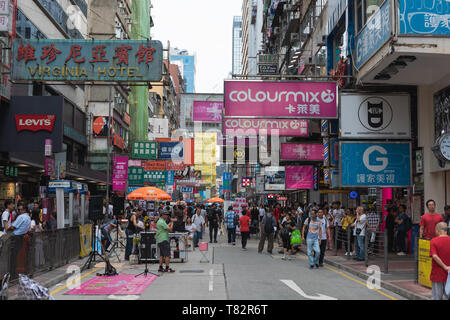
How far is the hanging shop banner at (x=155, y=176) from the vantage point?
4559cm

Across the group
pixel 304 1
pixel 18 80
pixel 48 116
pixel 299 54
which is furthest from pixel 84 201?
pixel 304 1

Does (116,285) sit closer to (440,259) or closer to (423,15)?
(440,259)

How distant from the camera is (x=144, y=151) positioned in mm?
42344

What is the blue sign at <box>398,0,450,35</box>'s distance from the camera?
1334 centimetres

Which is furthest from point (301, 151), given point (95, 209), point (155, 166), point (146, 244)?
point (155, 166)

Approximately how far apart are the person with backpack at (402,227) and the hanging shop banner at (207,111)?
16.2m

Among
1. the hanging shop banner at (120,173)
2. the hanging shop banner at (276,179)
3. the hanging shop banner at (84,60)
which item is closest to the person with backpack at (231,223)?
the hanging shop banner at (84,60)

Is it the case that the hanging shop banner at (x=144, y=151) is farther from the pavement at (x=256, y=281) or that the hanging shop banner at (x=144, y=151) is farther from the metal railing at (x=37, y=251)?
the metal railing at (x=37, y=251)

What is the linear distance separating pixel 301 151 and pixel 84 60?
13.7 meters

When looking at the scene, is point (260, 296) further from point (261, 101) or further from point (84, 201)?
point (84, 201)

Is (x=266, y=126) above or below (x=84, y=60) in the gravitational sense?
below

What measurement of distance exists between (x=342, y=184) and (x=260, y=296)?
8101mm

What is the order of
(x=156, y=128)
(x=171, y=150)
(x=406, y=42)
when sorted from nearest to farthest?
(x=406, y=42) < (x=171, y=150) < (x=156, y=128)

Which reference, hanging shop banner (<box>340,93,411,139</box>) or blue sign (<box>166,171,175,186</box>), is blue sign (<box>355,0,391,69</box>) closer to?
hanging shop banner (<box>340,93,411,139</box>)
